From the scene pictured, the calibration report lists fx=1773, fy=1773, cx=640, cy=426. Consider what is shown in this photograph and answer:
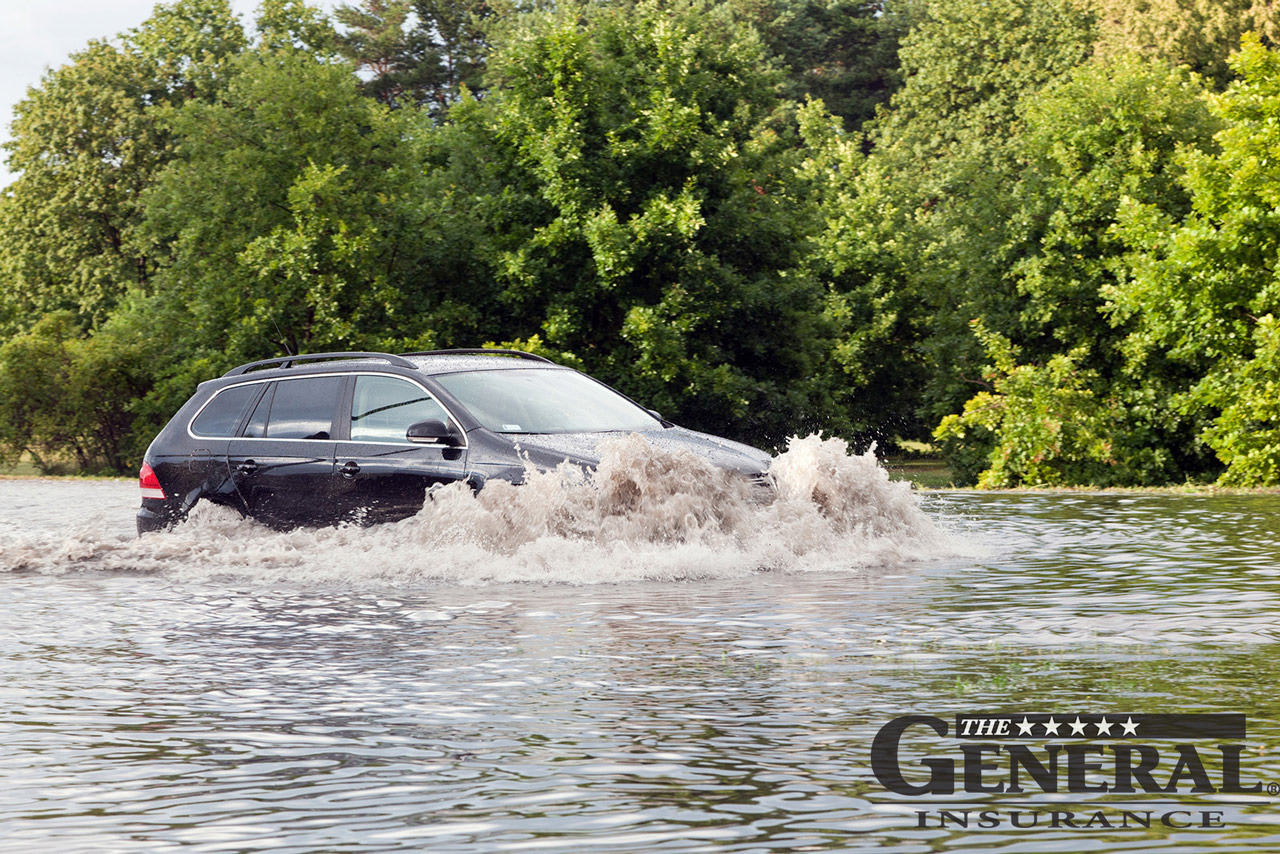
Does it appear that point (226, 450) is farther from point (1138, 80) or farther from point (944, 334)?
point (944, 334)

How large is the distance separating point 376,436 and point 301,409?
0.86 meters

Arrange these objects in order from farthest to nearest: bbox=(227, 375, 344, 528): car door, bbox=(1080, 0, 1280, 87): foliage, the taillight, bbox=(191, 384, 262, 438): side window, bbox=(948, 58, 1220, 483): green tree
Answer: bbox=(1080, 0, 1280, 87): foliage < bbox=(948, 58, 1220, 483): green tree < the taillight < bbox=(191, 384, 262, 438): side window < bbox=(227, 375, 344, 528): car door

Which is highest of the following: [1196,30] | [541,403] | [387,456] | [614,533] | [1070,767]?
[1196,30]

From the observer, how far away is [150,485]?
14.6 meters

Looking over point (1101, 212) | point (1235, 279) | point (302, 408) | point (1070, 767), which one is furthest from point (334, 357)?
point (1101, 212)

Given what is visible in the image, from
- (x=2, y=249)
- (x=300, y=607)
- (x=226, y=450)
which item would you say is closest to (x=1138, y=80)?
(x=226, y=450)

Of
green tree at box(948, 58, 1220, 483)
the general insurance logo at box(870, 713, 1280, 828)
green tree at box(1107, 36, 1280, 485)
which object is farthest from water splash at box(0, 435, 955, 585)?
green tree at box(948, 58, 1220, 483)

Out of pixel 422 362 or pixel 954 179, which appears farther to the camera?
pixel 954 179

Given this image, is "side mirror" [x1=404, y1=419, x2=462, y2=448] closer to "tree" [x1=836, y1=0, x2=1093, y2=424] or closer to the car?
the car

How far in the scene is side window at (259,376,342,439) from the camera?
1377 centimetres

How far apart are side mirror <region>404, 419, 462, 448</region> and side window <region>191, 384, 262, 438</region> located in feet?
6.81

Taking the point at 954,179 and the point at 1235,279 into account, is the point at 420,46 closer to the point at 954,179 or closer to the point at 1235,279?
the point at 954,179

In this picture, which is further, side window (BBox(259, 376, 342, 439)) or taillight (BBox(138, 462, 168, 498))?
taillight (BBox(138, 462, 168, 498))

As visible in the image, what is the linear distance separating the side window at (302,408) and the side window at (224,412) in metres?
0.21
